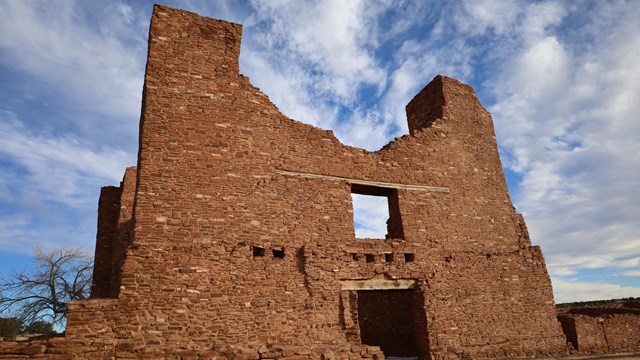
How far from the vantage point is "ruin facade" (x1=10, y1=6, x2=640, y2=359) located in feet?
23.5

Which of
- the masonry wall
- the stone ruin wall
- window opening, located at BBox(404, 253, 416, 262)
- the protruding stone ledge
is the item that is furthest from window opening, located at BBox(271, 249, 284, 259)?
the stone ruin wall

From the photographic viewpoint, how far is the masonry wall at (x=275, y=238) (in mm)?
7207

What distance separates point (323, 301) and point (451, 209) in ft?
15.7

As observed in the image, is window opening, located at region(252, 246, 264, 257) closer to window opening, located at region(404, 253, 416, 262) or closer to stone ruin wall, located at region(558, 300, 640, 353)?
window opening, located at region(404, 253, 416, 262)

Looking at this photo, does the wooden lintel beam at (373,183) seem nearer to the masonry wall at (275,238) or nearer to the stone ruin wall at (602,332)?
the masonry wall at (275,238)

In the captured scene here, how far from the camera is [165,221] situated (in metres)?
7.69

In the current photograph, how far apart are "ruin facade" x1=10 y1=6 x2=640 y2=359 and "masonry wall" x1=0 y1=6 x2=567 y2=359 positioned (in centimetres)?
3

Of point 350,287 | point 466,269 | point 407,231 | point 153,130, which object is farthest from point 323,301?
point 153,130

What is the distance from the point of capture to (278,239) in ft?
28.0

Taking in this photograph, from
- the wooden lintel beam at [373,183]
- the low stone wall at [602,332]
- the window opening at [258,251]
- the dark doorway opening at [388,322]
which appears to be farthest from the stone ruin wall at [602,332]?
the window opening at [258,251]

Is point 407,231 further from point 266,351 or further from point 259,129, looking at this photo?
point 266,351

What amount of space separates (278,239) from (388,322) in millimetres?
6352

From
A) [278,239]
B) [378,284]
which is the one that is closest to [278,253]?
[278,239]

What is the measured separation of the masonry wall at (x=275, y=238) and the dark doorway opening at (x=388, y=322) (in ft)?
9.66
